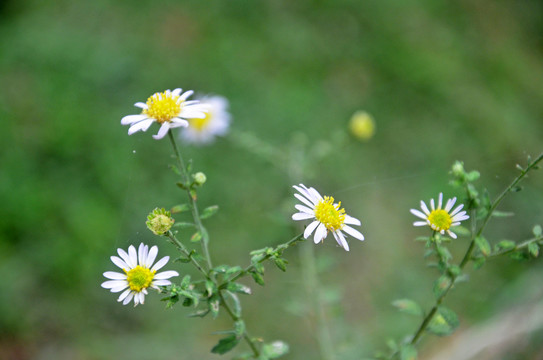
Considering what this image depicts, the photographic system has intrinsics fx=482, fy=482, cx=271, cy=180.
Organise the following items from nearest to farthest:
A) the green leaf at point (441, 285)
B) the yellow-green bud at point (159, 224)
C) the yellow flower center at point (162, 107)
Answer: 1. the yellow-green bud at point (159, 224)
2. the green leaf at point (441, 285)
3. the yellow flower center at point (162, 107)

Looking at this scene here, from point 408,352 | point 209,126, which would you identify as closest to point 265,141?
point 209,126

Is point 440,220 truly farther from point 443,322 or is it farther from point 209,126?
point 209,126

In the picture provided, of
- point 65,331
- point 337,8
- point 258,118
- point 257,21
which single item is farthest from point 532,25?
point 65,331

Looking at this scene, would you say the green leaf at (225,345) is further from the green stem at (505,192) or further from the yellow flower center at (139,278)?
the green stem at (505,192)

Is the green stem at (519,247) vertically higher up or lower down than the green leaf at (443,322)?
higher up

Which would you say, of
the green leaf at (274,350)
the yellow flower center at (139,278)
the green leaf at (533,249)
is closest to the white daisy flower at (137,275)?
the yellow flower center at (139,278)

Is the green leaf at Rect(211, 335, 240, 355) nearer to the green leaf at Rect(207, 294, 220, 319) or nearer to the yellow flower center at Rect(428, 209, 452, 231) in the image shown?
the green leaf at Rect(207, 294, 220, 319)

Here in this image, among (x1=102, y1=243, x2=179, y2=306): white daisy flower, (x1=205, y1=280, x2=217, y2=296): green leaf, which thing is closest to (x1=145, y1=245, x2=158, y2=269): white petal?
(x1=102, y1=243, x2=179, y2=306): white daisy flower
